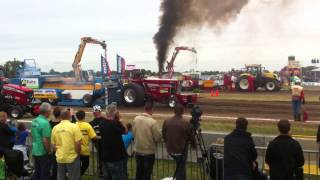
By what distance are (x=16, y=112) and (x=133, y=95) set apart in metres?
4.94

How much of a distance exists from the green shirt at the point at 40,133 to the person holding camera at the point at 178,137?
191cm

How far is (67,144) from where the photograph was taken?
7.66 m

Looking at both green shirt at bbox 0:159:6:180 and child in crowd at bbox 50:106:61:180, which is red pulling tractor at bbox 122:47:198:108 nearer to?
child in crowd at bbox 50:106:61:180

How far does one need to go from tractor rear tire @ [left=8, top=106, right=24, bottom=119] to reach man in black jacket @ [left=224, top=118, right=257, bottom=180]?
13.0 metres

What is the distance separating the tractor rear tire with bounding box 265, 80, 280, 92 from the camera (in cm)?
3331

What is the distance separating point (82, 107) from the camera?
21781mm

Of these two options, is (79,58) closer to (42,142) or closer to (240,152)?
(42,142)

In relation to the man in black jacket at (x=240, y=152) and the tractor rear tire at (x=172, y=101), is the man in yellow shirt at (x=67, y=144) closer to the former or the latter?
the man in black jacket at (x=240, y=152)

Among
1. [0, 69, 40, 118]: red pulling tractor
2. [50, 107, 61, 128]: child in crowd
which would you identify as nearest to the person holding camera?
[50, 107, 61, 128]: child in crowd

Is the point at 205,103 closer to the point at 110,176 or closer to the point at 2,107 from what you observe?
the point at 2,107

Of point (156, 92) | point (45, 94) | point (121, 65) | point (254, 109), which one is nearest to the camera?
point (254, 109)

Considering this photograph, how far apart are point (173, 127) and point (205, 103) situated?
1571 cm

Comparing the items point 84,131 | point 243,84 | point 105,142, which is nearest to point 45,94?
point 84,131

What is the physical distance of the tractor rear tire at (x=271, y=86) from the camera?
33.3m
